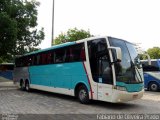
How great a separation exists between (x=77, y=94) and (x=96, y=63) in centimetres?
246

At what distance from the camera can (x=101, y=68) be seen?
11625mm

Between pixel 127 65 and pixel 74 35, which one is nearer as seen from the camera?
pixel 127 65

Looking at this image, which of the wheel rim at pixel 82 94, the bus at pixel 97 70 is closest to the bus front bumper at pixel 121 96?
the bus at pixel 97 70

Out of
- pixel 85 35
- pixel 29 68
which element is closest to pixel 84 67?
pixel 29 68

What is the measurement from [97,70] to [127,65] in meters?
1.42

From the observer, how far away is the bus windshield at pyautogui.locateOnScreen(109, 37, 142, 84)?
1105 cm

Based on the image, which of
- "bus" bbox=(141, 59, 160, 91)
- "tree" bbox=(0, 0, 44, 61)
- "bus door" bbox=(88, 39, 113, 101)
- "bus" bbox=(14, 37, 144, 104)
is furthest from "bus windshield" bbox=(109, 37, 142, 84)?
"tree" bbox=(0, 0, 44, 61)

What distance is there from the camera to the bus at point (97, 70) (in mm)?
11016

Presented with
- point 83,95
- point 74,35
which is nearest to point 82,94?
point 83,95

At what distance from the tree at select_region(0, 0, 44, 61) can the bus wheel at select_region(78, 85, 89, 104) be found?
413 inches

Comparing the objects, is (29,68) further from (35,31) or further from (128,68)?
(128,68)

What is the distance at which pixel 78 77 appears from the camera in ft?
43.3

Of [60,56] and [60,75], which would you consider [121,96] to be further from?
[60,56]

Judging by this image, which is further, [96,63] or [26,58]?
[26,58]
